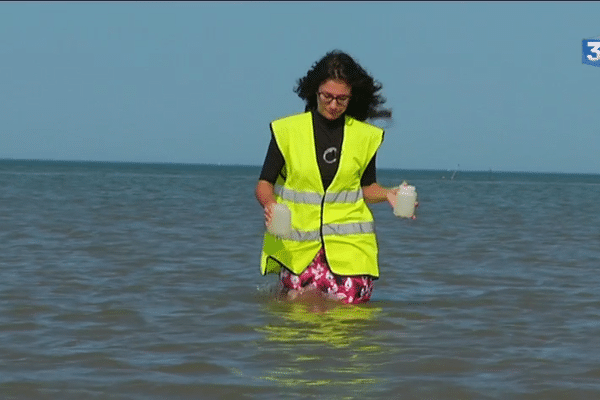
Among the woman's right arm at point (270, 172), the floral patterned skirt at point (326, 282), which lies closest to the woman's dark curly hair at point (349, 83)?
the woman's right arm at point (270, 172)

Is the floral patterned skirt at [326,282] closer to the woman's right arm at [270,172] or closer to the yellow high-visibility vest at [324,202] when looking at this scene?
the yellow high-visibility vest at [324,202]

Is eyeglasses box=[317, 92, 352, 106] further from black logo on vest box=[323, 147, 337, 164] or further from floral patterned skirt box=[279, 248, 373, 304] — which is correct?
floral patterned skirt box=[279, 248, 373, 304]

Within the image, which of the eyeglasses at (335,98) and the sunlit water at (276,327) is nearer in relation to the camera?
the sunlit water at (276,327)

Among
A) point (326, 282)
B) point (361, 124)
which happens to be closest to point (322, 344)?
point (326, 282)

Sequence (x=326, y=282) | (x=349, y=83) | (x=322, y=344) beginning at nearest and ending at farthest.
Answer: (x=322, y=344) → (x=349, y=83) → (x=326, y=282)

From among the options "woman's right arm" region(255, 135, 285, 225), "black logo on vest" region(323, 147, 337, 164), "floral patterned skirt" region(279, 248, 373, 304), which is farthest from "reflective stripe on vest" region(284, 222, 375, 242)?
"black logo on vest" region(323, 147, 337, 164)

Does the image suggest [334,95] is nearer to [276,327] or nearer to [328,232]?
[328,232]

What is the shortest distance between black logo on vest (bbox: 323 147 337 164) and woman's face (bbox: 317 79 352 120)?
0.66 feet

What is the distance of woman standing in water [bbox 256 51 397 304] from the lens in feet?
18.2

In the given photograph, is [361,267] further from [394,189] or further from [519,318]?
[519,318]

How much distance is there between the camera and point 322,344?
5105 millimetres

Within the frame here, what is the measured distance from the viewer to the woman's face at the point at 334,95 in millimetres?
5461

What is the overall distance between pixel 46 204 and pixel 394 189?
15.0 meters

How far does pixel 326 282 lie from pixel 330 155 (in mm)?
740
